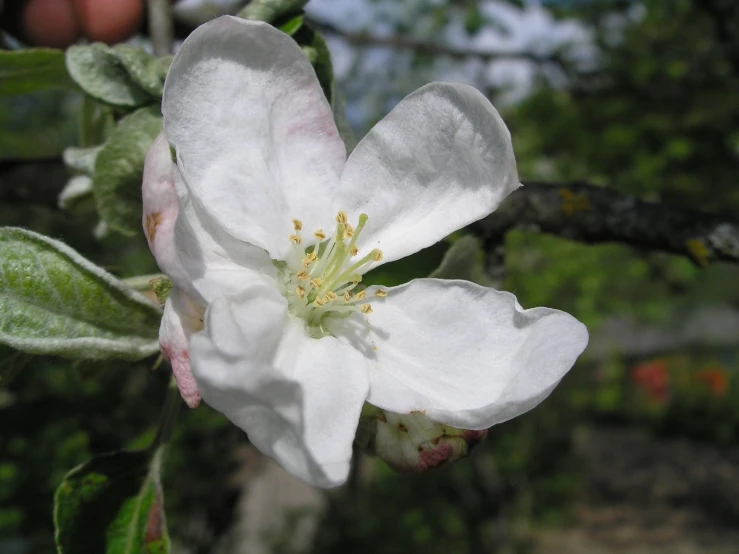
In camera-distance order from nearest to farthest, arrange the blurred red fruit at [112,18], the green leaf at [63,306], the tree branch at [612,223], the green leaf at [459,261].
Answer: the green leaf at [63,306] < the green leaf at [459,261] < the tree branch at [612,223] < the blurred red fruit at [112,18]

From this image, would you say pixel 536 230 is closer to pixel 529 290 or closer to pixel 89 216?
pixel 89 216

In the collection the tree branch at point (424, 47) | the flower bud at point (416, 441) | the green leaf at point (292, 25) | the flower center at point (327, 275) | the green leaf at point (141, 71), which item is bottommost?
the tree branch at point (424, 47)

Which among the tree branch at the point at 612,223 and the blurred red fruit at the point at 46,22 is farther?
the blurred red fruit at the point at 46,22

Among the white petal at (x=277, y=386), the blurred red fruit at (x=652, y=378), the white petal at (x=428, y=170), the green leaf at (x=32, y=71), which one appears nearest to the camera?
the white petal at (x=277, y=386)

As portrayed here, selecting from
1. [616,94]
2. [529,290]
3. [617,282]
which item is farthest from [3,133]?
[617,282]

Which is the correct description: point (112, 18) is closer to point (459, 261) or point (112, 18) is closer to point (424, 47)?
point (459, 261)

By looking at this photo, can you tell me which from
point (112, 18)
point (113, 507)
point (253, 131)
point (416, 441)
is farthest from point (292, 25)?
point (112, 18)

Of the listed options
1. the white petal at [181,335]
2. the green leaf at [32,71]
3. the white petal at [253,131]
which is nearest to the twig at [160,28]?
the green leaf at [32,71]

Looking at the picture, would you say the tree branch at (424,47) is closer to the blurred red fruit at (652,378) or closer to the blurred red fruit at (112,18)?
the blurred red fruit at (112,18)
